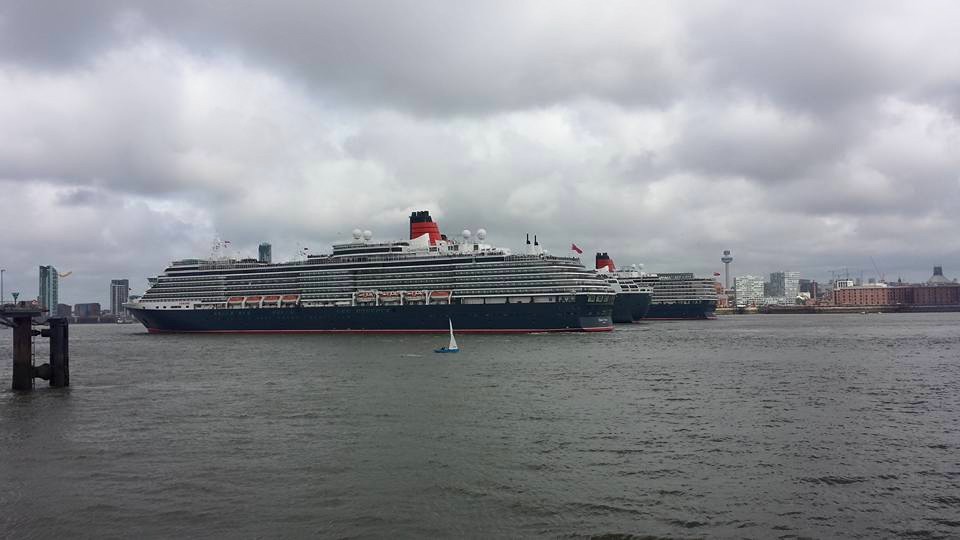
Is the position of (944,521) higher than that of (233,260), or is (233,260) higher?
(233,260)

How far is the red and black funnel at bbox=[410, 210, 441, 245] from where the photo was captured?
10656cm

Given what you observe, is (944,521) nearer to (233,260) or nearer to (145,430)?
(145,430)

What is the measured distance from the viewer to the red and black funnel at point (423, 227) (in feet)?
350

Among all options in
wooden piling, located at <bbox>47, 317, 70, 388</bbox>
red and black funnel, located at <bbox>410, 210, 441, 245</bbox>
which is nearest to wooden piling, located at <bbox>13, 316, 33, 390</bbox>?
wooden piling, located at <bbox>47, 317, 70, 388</bbox>

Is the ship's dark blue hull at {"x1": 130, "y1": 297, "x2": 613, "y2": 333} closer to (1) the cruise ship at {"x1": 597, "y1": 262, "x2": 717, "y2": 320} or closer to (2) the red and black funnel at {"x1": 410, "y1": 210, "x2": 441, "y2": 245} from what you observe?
(2) the red and black funnel at {"x1": 410, "y1": 210, "x2": 441, "y2": 245}

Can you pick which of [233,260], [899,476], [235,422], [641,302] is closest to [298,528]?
[235,422]

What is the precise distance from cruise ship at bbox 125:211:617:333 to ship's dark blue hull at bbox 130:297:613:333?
132 millimetres

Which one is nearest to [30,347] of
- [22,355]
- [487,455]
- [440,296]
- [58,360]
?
[22,355]

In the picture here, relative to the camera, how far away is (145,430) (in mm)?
27688

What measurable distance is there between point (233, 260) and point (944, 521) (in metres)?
108

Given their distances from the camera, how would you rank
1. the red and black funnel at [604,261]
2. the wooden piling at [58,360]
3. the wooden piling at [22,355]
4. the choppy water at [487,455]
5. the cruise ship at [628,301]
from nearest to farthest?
the choppy water at [487,455], the wooden piling at [22,355], the wooden piling at [58,360], the cruise ship at [628,301], the red and black funnel at [604,261]

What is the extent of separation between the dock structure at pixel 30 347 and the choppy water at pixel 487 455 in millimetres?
1400

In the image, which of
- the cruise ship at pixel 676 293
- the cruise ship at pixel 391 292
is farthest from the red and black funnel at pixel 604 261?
the cruise ship at pixel 391 292

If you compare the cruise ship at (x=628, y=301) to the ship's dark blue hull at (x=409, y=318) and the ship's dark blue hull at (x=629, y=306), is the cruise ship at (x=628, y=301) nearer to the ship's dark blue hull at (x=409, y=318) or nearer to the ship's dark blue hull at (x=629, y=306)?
the ship's dark blue hull at (x=629, y=306)
